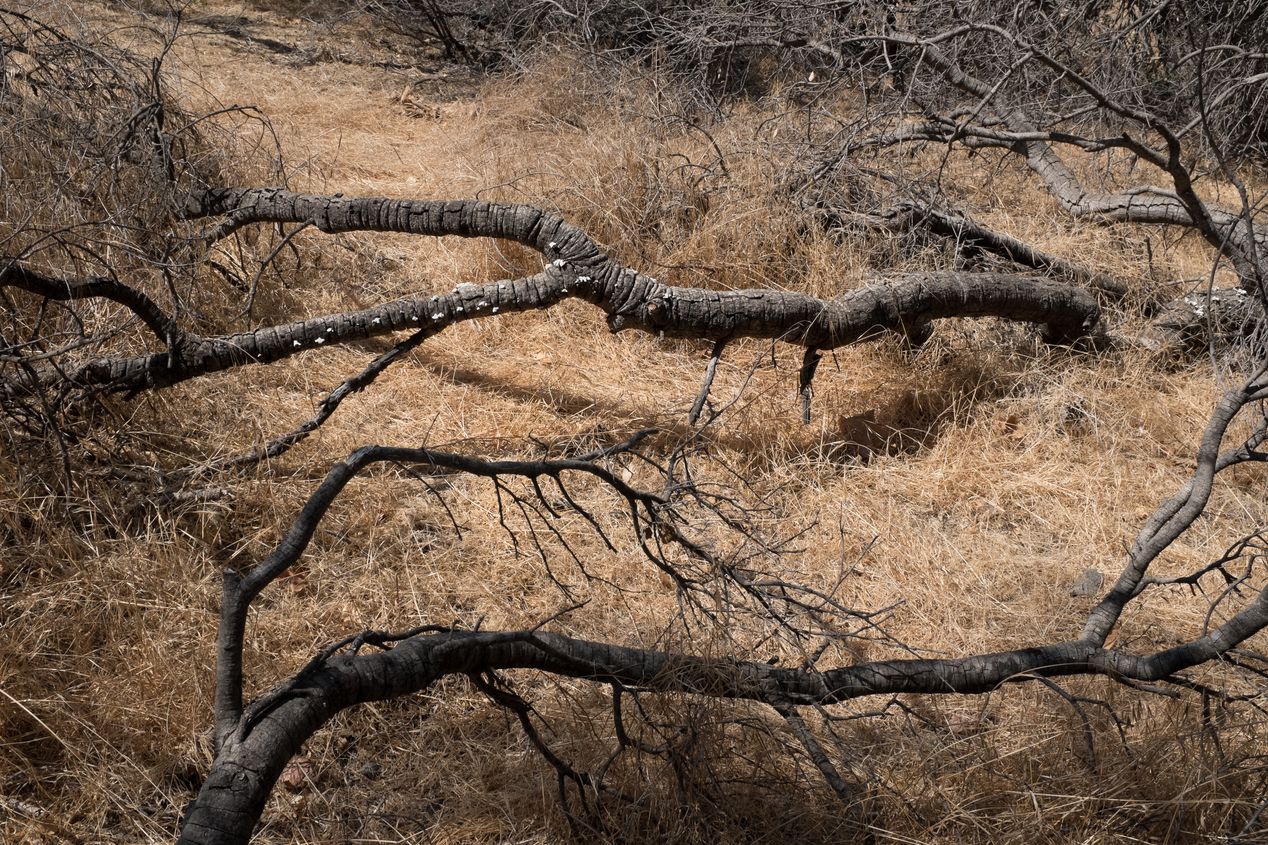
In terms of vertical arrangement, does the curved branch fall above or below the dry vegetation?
above

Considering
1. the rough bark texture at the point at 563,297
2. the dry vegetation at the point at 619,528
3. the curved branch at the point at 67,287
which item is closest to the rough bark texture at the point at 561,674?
the dry vegetation at the point at 619,528

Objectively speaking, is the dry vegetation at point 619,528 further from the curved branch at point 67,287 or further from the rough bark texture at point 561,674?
the curved branch at point 67,287

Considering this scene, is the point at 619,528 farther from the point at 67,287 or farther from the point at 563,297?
the point at 67,287

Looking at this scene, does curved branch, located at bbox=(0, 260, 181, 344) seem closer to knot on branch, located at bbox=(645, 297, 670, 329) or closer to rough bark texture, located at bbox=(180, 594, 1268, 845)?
rough bark texture, located at bbox=(180, 594, 1268, 845)

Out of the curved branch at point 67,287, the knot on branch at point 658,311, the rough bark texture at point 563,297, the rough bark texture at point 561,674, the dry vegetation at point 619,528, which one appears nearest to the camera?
the rough bark texture at point 561,674

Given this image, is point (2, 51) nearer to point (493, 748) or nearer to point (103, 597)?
point (103, 597)

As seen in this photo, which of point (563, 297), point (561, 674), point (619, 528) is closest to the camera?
point (561, 674)

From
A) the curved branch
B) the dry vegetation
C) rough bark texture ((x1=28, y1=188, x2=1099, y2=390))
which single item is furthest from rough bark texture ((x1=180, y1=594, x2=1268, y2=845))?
rough bark texture ((x1=28, y1=188, x2=1099, y2=390))

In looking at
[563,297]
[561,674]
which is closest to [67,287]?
[563,297]

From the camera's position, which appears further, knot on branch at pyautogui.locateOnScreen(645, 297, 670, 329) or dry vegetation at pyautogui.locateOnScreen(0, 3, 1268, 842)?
knot on branch at pyautogui.locateOnScreen(645, 297, 670, 329)

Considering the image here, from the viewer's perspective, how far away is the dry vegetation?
241cm

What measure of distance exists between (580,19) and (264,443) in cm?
441

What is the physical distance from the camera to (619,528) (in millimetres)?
3609

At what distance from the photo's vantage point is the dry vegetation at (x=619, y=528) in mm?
2408
